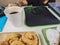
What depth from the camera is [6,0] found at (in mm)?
1358

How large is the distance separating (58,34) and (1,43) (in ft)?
0.85

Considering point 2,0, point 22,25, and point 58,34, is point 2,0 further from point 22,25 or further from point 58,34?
point 58,34

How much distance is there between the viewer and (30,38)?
51 centimetres

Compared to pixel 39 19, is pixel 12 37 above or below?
below

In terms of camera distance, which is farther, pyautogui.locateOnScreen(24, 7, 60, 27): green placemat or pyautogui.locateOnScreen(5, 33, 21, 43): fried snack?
pyautogui.locateOnScreen(24, 7, 60, 27): green placemat

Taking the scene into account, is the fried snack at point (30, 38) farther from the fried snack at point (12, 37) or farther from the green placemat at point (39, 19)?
the green placemat at point (39, 19)

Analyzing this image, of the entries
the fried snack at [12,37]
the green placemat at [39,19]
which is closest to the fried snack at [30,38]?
the fried snack at [12,37]

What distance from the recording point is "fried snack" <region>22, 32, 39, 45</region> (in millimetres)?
492

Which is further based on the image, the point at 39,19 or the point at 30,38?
the point at 39,19

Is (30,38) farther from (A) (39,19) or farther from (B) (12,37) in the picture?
(A) (39,19)

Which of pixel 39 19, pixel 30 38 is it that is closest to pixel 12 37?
pixel 30 38

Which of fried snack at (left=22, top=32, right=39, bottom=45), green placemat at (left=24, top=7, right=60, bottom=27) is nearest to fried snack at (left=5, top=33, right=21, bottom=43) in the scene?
fried snack at (left=22, top=32, right=39, bottom=45)

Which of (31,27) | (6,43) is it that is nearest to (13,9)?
(31,27)

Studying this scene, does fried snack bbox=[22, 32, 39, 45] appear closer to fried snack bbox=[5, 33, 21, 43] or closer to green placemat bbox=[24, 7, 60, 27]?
fried snack bbox=[5, 33, 21, 43]
